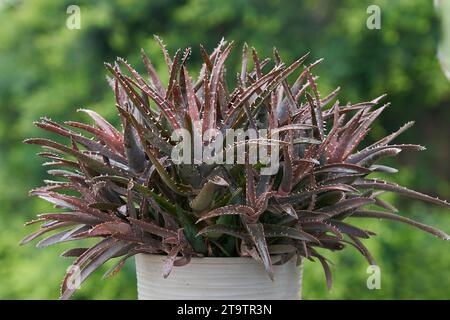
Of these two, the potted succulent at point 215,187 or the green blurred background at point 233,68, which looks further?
the green blurred background at point 233,68

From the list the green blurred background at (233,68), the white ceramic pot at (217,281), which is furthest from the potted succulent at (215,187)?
the green blurred background at (233,68)

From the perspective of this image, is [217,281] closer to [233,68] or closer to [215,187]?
[215,187]

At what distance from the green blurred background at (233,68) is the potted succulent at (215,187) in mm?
1962

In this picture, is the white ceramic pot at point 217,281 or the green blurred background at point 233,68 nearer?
the white ceramic pot at point 217,281

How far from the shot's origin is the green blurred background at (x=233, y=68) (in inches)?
125

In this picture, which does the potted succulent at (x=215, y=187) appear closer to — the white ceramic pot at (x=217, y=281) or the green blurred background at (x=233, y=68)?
the white ceramic pot at (x=217, y=281)

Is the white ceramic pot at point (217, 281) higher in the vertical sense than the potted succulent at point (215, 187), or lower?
lower

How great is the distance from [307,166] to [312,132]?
5 centimetres

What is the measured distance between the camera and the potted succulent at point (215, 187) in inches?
35.0

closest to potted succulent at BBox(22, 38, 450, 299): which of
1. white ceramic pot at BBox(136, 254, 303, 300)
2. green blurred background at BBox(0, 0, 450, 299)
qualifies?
white ceramic pot at BBox(136, 254, 303, 300)

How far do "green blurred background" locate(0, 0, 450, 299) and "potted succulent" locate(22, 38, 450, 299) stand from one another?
1962mm

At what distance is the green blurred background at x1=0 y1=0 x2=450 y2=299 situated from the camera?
318 cm

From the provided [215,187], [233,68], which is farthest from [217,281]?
[233,68]
